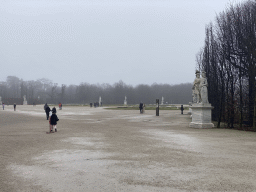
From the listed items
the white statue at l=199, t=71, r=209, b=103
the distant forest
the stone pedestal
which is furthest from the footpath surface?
the distant forest

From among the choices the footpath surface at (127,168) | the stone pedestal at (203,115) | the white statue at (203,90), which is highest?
the white statue at (203,90)

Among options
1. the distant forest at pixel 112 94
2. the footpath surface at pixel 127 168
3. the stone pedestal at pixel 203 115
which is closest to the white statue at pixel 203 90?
the stone pedestal at pixel 203 115

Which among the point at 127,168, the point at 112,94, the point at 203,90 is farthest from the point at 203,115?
the point at 112,94

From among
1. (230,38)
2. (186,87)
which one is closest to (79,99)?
(186,87)

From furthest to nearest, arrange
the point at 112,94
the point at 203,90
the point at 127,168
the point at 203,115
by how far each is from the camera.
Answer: the point at 112,94 < the point at 203,90 < the point at 203,115 < the point at 127,168

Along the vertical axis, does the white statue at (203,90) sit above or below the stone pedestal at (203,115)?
above

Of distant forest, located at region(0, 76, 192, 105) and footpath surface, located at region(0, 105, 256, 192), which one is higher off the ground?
distant forest, located at region(0, 76, 192, 105)

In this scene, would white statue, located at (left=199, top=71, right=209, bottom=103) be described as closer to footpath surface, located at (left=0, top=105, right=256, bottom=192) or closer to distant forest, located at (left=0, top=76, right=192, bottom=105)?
footpath surface, located at (left=0, top=105, right=256, bottom=192)

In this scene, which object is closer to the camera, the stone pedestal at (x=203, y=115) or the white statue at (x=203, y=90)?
the stone pedestal at (x=203, y=115)

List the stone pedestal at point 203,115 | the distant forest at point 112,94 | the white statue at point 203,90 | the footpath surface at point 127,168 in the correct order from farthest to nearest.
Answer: the distant forest at point 112,94 < the white statue at point 203,90 < the stone pedestal at point 203,115 < the footpath surface at point 127,168

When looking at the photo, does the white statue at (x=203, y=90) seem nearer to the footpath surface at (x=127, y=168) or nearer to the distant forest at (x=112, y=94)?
the footpath surface at (x=127, y=168)

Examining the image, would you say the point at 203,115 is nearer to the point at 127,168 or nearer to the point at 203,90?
the point at 203,90

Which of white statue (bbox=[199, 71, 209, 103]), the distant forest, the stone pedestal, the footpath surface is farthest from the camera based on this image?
the distant forest

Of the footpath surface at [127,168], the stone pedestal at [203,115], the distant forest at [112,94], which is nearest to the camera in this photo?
the footpath surface at [127,168]
